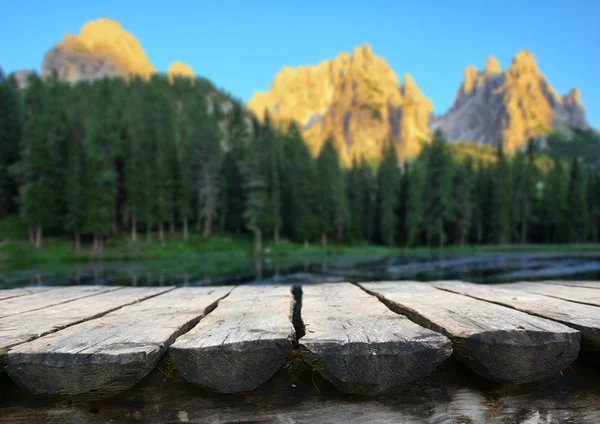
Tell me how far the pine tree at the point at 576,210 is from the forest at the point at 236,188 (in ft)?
0.52

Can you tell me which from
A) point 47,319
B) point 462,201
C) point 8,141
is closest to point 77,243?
point 8,141

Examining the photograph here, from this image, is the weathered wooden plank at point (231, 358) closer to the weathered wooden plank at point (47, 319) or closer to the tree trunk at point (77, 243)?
the weathered wooden plank at point (47, 319)

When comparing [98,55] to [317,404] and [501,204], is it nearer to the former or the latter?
[501,204]

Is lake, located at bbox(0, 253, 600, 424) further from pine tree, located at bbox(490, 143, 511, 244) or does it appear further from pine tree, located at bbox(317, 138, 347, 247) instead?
pine tree, located at bbox(490, 143, 511, 244)

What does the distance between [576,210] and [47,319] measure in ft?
248

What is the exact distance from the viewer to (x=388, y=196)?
61.8 metres

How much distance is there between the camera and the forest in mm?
42000

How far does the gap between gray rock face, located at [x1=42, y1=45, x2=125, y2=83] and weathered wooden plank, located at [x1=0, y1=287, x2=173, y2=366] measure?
178 meters

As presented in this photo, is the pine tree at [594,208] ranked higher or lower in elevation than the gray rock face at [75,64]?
lower

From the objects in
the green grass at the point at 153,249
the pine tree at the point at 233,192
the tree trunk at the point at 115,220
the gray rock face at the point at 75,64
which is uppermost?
the gray rock face at the point at 75,64

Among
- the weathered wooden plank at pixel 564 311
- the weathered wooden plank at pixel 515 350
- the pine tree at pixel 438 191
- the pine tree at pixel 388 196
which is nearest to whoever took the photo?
the weathered wooden plank at pixel 515 350

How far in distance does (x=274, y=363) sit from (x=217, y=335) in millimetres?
264

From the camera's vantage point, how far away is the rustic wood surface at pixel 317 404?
147cm

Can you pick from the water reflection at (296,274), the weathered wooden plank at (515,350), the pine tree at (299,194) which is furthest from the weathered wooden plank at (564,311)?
the pine tree at (299,194)
